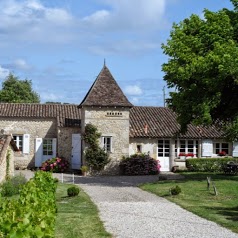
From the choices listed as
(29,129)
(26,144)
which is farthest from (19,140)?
(29,129)

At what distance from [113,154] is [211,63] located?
1193cm

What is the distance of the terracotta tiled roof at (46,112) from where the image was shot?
37.3 metres

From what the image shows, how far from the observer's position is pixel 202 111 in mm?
25516

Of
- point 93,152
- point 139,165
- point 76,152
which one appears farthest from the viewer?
point 76,152

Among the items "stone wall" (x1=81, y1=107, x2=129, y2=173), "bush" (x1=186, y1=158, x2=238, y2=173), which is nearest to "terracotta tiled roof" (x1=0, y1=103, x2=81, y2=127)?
"stone wall" (x1=81, y1=107, x2=129, y2=173)

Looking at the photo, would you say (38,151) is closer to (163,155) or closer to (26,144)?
(26,144)

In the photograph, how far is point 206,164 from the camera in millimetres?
36812

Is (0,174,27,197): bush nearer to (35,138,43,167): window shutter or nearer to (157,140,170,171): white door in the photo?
(35,138,43,167): window shutter

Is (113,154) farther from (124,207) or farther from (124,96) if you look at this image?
(124,207)

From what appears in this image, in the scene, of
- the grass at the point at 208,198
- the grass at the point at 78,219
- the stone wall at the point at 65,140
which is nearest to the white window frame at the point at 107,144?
the stone wall at the point at 65,140

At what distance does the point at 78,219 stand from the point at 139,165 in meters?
18.5

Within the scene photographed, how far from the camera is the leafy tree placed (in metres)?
59.8

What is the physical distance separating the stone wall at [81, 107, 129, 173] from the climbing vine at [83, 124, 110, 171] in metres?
0.52

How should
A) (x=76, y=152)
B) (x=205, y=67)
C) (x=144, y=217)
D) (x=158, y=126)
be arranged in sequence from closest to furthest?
(x=144, y=217) < (x=205, y=67) < (x=76, y=152) < (x=158, y=126)
